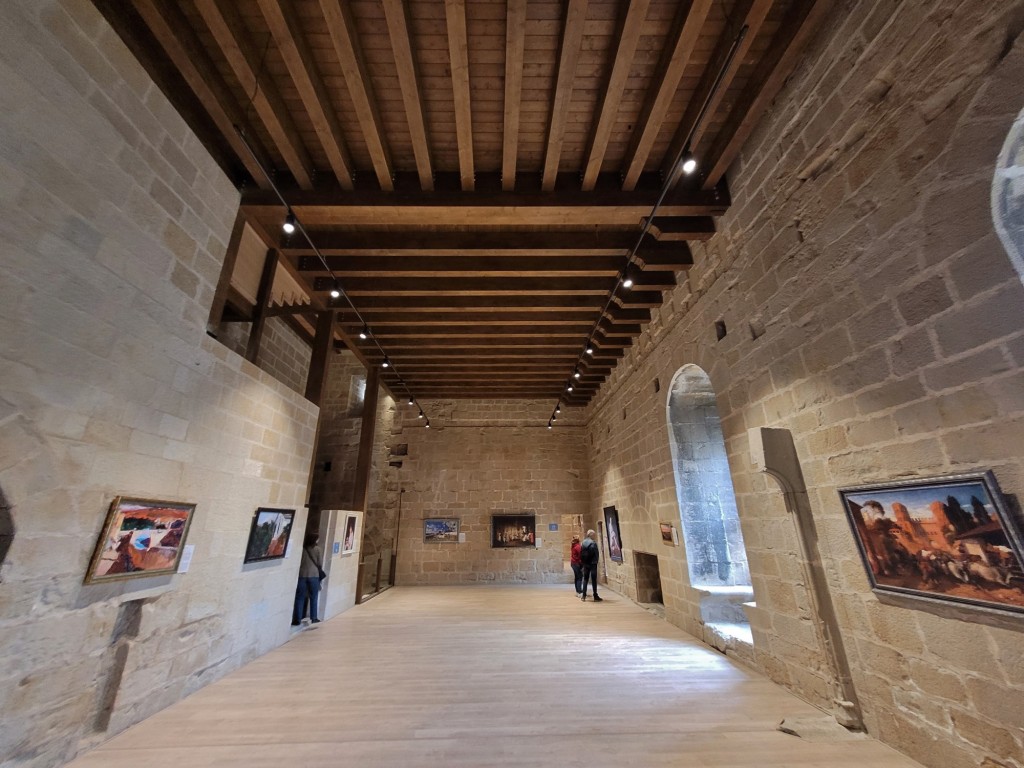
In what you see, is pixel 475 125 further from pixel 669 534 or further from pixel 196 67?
pixel 669 534

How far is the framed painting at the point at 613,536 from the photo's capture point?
7.20m

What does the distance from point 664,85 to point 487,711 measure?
15.0 ft

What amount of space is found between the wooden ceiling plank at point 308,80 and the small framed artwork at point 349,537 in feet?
15.6

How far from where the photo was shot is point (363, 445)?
700 centimetres

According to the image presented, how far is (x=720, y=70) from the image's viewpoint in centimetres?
Answer: 251

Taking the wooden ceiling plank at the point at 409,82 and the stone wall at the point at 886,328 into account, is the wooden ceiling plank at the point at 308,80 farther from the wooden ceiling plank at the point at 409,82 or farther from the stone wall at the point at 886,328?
the stone wall at the point at 886,328

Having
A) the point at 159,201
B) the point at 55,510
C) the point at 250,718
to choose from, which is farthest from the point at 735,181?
the point at 250,718

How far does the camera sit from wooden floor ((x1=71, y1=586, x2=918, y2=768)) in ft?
6.88

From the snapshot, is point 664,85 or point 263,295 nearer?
point 664,85

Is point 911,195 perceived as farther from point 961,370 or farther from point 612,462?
point 612,462

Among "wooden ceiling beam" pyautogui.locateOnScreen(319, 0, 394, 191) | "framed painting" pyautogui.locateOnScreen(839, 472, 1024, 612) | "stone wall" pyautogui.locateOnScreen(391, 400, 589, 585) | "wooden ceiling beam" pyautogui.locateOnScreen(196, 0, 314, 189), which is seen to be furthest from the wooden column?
"framed painting" pyautogui.locateOnScreen(839, 472, 1024, 612)

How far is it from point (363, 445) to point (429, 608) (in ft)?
9.65

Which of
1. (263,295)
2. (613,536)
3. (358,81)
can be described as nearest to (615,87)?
(358,81)

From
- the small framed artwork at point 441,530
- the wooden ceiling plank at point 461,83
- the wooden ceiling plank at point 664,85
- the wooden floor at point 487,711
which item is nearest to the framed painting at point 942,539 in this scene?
the wooden floor at point 487,711
